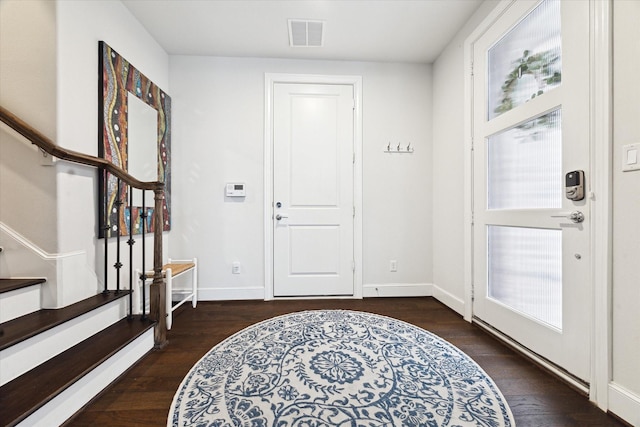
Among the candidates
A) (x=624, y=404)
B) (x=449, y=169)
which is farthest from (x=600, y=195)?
(x=449, y=169)

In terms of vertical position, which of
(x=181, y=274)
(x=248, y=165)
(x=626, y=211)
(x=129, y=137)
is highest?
(x=129, y=137)

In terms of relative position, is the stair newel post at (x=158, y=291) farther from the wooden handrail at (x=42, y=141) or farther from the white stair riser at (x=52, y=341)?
the wooden handrail at (x=42, y=141)

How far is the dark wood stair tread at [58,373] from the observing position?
1.06 m

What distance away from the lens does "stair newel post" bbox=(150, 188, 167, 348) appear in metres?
1.92

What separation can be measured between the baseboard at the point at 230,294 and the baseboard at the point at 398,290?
1166 mm

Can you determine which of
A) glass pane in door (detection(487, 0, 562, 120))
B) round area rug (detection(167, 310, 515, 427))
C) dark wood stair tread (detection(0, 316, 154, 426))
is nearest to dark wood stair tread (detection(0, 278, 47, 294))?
dark wood stair tread (detection(0, 316, 154, 426))

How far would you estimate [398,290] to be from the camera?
310 cm

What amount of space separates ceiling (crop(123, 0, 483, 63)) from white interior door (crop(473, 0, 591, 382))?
20.8 inches

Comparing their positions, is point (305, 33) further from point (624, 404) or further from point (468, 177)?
point (624, 404)

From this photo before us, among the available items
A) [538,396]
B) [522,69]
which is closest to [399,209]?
[522,69]

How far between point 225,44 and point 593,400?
3.70m

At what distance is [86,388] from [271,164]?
223cm

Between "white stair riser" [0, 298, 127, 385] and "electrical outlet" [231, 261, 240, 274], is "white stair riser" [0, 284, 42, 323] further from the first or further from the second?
"electrical outlet" [231, 261, 240, 274]

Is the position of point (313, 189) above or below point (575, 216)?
above
